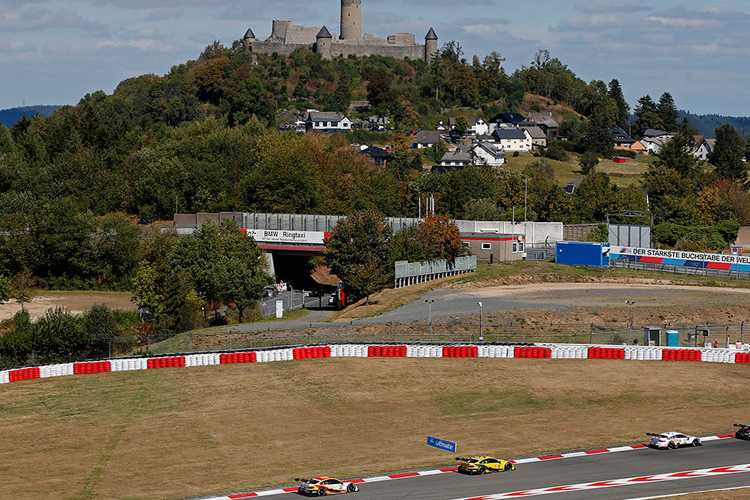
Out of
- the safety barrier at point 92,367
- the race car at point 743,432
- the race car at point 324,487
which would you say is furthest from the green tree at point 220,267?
the race car at point 743,432

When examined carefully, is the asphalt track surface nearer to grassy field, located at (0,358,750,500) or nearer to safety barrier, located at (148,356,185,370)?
grassy field, located at (0,358,750,500)

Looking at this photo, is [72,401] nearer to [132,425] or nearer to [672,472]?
[132,425]

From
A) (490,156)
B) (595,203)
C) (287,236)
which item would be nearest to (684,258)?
(595,203)

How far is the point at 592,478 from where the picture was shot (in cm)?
3684

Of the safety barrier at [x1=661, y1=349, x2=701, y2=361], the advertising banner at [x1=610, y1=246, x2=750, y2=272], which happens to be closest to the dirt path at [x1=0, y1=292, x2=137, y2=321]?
the safety barrier at [x1=661, y1=349, x2=701, y2=361]

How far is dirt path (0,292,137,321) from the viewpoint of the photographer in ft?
277

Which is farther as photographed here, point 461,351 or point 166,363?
point 461,351

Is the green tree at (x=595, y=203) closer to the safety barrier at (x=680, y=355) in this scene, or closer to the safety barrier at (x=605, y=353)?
the safety barrier at (x=680, y=355)

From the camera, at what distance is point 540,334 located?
6706cm

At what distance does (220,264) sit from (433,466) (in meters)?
43.6

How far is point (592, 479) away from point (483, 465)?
177 inches

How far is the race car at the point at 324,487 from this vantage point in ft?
114

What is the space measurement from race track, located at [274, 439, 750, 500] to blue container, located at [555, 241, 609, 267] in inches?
2046

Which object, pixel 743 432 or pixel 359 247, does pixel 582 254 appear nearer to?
pixel 359 247
